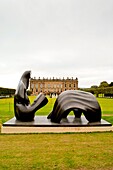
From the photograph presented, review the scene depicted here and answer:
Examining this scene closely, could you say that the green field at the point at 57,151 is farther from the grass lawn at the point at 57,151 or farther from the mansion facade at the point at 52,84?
the mansion facade at the point at 52,84

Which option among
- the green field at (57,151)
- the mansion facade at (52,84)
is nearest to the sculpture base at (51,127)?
the green field at (57,151)

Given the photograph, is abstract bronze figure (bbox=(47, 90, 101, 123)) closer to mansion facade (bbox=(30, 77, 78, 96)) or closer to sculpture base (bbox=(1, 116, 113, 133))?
sculpture base (bbox=(1, 116, 113, 133))

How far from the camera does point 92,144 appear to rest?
8.70 m

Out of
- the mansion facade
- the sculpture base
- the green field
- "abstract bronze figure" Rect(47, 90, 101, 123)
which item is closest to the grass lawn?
the green field

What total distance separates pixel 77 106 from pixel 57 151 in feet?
13.9

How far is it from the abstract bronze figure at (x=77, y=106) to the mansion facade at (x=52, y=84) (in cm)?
10811

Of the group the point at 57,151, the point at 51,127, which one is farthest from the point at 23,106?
the point at 57,151

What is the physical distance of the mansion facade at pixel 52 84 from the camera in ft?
396

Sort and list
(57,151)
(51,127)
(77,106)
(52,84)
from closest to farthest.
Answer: (57,151), (51,127), (77,106), (52,84)

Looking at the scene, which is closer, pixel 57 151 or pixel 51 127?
pixel 57 151

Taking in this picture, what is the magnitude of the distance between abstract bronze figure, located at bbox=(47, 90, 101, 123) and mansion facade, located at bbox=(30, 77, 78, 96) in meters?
108

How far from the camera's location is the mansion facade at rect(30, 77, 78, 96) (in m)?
121

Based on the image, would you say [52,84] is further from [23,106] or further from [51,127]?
[51,127]

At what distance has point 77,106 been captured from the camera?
11695 millimetres
